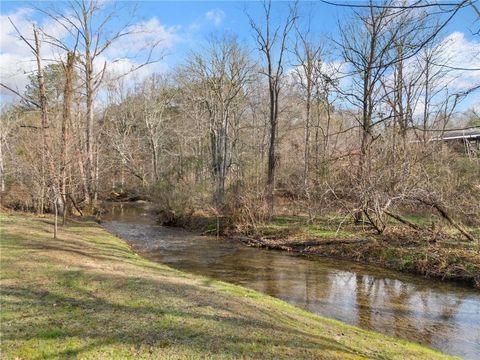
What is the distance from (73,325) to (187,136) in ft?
123

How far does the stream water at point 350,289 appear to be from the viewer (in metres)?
8.34

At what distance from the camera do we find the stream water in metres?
8.34

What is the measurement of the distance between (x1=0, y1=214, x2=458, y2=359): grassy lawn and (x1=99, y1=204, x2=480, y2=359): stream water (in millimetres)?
1425

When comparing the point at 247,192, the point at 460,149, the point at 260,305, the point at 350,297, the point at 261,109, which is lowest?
the point at 350,297

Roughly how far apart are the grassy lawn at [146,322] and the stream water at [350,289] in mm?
1425

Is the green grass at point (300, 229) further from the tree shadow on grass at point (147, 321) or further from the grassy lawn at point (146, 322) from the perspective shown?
the tree shadow on grass at point (147, 321)

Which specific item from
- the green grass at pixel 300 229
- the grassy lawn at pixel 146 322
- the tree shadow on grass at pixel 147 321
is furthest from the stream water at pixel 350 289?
the tree shadow on grass at pixel 147 321

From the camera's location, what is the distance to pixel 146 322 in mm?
5672

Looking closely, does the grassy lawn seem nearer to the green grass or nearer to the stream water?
the stream water

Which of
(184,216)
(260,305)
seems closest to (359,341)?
(260,305)

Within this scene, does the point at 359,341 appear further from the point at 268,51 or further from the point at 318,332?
the point at 268,51

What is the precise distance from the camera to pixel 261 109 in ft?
131

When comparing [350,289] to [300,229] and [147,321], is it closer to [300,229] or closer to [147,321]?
[147,321]

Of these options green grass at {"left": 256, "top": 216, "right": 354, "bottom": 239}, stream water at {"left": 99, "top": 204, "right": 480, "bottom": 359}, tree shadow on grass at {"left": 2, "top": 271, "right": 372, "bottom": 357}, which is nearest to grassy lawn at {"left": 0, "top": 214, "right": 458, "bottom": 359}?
tree shadow on grass at {"left": 2, "top": 271, "right": 372, "bottom": 357}
